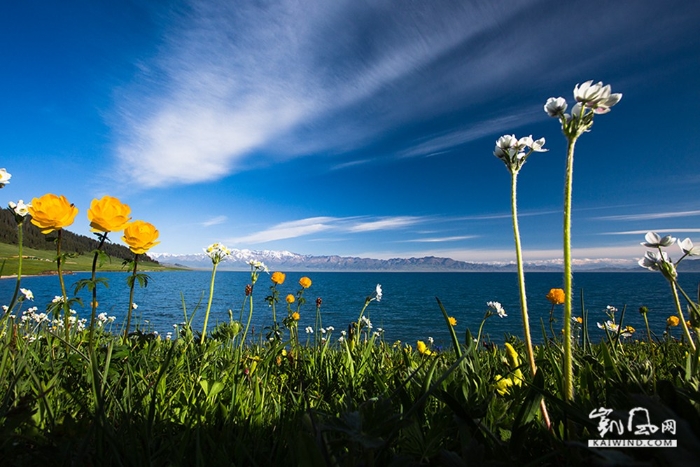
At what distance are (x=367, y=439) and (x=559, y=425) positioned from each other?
3.45 ft

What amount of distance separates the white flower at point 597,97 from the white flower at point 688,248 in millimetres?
928

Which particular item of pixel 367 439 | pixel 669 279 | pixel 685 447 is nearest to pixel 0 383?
pixel 367 439

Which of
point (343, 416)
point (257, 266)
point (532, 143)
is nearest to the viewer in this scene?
point (343, 416)

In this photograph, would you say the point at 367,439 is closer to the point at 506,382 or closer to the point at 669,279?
the point at 506,382

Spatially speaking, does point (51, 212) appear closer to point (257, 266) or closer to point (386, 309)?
point (257, 266)

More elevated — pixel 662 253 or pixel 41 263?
pixel 41 263

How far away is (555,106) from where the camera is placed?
1.26 meters

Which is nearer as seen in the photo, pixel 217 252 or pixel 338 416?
pixel 338 416

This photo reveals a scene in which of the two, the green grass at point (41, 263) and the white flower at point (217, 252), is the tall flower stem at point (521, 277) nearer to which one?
the green grass at point (41, 263)

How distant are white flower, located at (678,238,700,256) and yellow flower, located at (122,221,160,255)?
2639mm

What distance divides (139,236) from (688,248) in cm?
273

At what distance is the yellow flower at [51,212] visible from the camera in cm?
161

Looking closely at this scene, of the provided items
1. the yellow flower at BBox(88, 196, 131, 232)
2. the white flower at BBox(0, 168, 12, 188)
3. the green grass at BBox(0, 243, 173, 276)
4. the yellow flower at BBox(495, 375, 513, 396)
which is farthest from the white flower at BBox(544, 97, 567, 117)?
the white flower at BBox(0, 168, 12, 188)

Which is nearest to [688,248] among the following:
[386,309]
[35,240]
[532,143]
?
[532,143]
